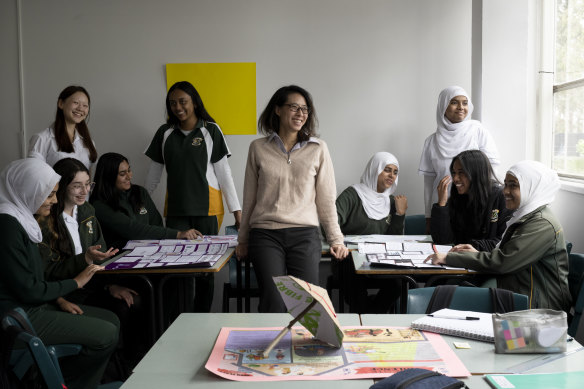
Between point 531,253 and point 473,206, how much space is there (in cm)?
75

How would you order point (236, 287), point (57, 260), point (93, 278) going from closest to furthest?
1. point (57, 260)
2. point (93, 278)
3. point (236, 287)

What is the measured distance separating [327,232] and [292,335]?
49.5 inches

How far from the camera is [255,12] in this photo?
15.3 ft

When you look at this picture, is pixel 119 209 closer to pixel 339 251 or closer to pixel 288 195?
pixel 288 195

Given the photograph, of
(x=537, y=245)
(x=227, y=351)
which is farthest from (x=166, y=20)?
(x=227, y=351)

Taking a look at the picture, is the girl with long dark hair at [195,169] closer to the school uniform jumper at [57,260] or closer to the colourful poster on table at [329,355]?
the school uniform jumper at [57,260]

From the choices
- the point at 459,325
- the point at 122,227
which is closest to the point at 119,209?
the point at 122,227

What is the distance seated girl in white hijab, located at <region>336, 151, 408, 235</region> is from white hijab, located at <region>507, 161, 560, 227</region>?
4.67ft

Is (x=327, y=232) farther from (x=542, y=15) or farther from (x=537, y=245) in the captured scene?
(x=542, y=15)

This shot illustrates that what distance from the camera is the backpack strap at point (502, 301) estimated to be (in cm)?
197

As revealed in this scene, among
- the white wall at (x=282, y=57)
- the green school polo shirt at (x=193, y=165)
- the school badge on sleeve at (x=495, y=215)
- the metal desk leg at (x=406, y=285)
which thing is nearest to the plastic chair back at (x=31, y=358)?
the metal desk leg at (x=406, y=285)

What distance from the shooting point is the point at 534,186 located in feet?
8.60

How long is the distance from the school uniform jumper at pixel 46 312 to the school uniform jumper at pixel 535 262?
5.51 feet

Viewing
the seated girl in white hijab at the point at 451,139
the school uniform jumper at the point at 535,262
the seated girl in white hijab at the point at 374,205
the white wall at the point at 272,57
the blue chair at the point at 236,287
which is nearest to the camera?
the school uniform jumper at the point at 535,262
